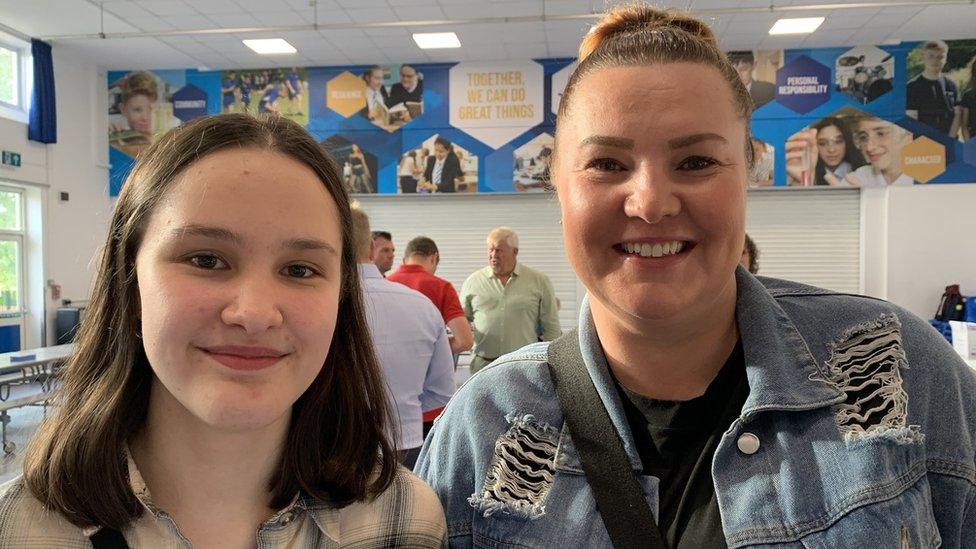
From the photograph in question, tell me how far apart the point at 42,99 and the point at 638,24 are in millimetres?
9687

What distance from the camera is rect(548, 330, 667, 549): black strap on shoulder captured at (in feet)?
3.67

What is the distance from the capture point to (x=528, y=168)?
9344 mm

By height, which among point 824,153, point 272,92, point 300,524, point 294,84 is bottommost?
point 300,524

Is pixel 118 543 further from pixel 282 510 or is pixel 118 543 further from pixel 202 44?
pixel 202 44

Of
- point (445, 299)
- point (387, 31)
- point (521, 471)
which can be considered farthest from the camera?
point (387, 31)

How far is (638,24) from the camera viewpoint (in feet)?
4.44

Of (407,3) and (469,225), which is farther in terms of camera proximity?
(469,225)

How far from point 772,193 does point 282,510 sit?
9000 mm

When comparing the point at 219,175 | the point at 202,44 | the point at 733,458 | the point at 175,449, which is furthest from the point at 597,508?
the point at 202,44

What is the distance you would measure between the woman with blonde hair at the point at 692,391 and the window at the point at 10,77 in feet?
31.9

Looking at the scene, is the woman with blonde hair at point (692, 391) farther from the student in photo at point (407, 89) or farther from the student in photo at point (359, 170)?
the student in photo at point (407, 89)

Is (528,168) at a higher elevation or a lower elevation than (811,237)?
higher

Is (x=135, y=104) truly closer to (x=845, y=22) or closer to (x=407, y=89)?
(x=407, y=89)

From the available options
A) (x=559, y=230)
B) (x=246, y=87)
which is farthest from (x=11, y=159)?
(x=559, y=230)
